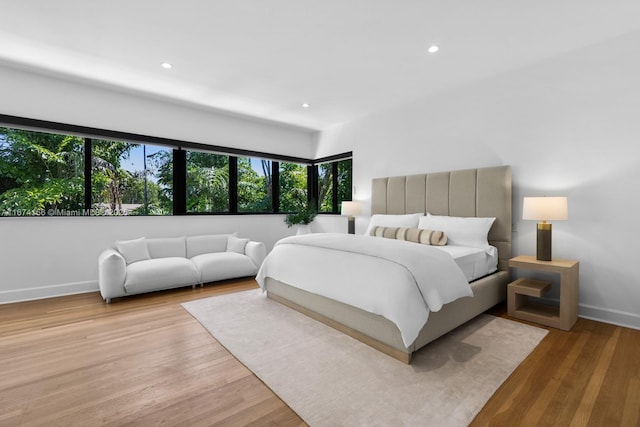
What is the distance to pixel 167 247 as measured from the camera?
4312 millimetres

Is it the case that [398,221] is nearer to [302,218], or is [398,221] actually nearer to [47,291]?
[302,218]

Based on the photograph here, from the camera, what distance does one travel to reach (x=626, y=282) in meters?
2.78

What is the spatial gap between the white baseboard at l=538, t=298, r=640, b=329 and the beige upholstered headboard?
774mm

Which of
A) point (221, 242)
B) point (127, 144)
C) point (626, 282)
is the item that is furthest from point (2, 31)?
point (626, 282)

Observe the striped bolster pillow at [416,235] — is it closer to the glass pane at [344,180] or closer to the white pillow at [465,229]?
the white pillow at [465,229]

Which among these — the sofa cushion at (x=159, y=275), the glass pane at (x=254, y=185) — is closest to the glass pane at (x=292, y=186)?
the glass pane at (x=254, y=185)

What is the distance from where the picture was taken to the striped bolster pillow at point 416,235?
3492 mm

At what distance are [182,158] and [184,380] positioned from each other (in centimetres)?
369

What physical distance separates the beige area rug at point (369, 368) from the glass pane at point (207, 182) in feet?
8.01

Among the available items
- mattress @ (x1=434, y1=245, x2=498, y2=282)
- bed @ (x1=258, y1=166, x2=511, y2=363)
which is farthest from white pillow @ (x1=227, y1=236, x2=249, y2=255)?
mattress @ (x1=434, y1=245, x2=498, y2=282)

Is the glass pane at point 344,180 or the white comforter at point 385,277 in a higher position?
the glass pane at point 344,180

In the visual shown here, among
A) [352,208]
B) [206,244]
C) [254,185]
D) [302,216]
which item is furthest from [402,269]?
[254,185]

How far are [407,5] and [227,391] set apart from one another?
2.99 meters

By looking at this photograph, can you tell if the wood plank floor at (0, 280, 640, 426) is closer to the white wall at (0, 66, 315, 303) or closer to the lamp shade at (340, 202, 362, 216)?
the white wall at (0, 66, 315, 303)
